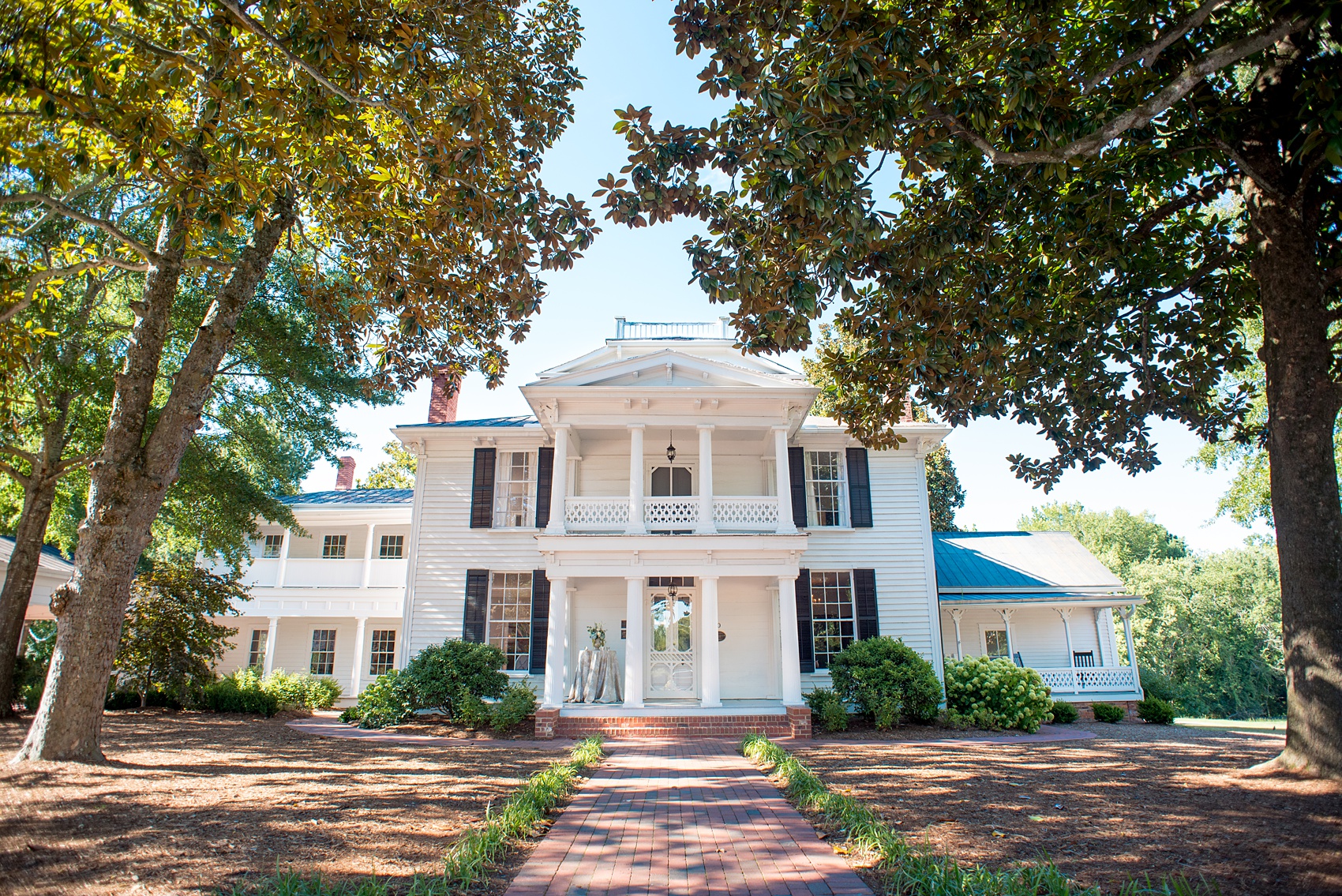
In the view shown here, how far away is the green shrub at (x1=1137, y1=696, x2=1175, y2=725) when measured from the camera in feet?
53.1

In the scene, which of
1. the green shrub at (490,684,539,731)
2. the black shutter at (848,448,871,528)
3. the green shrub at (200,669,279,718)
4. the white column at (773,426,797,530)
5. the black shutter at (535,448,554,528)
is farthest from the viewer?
the black shutter at (848,448,871,528)

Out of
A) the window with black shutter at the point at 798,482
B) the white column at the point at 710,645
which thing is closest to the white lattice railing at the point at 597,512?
the white column at the point at 710,645

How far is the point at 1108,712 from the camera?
16109 millimetres

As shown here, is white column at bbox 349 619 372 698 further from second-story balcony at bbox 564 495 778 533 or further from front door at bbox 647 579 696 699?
front door at bbox 647 579 696 699

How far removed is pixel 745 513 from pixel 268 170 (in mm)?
10324

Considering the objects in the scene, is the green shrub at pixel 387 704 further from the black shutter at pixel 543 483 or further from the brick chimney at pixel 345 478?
the brick chimney at pixel 345 478

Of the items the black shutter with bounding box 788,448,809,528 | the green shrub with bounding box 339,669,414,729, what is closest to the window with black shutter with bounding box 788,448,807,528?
the black shutter with bounding box 788,448,809,528

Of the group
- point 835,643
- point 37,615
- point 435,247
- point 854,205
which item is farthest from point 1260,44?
point 37,615

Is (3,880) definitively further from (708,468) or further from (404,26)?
(708,468)

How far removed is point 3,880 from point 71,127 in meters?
7.47

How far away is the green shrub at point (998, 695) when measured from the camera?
46.6 feet

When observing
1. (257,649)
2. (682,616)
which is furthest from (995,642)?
(257,649)

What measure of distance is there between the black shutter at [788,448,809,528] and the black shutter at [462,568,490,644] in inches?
281

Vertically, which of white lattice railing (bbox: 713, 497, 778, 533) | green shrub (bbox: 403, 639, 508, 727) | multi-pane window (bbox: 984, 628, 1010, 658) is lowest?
green shrub (bbox: 403, 639, 508, 727)
